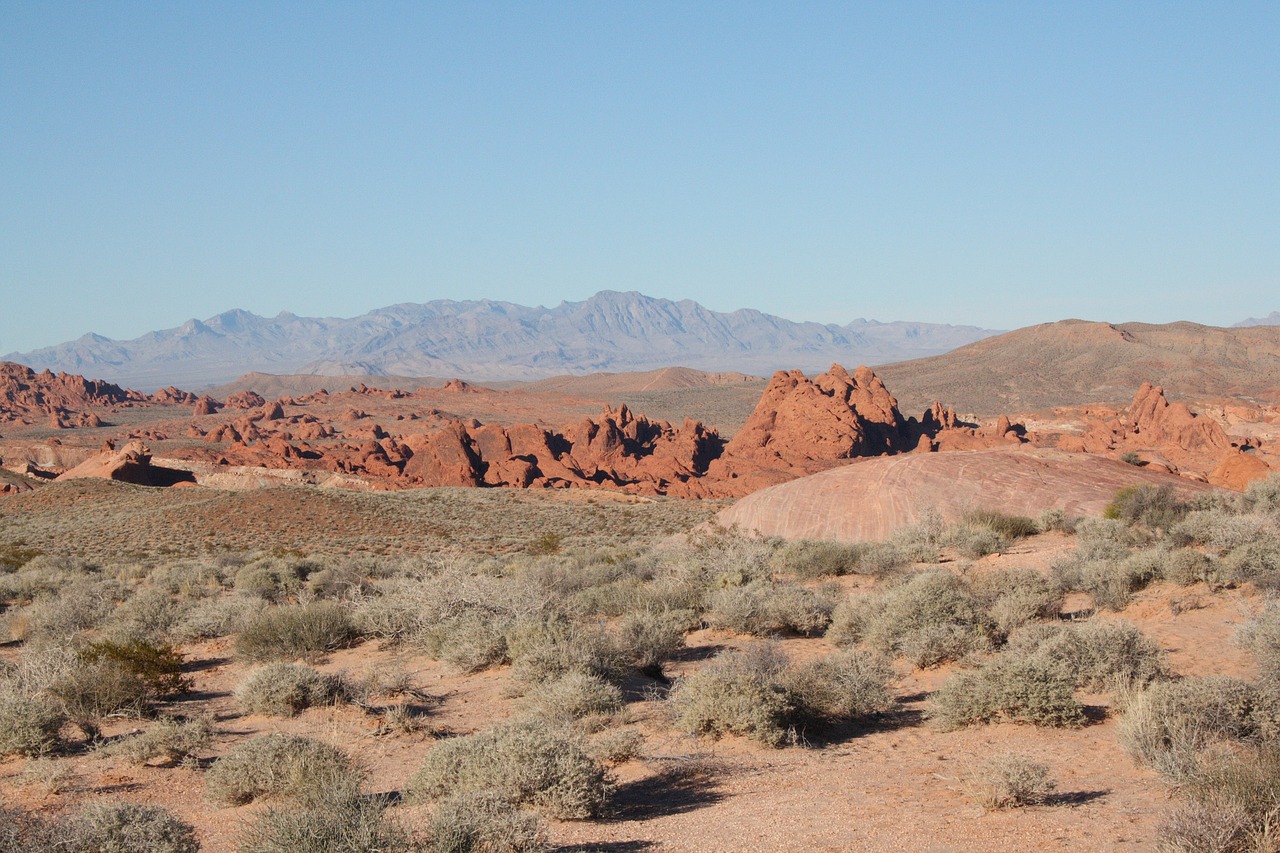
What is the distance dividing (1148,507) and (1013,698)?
33.9 feet

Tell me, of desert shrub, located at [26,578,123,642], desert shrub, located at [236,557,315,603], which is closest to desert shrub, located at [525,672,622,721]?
desert shrub, located at [26,578,123,642]

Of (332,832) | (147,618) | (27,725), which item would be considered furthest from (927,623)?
(147,618)

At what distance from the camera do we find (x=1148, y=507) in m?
16.5

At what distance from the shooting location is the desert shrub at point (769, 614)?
39.9 feet

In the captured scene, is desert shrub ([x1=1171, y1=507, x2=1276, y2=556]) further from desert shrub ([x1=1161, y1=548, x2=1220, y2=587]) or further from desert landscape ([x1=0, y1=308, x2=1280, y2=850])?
desert shrub ([x1=1161, y1=548, x2=1220, y2=587])

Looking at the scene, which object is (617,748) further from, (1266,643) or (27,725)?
Answer: (1266,643)

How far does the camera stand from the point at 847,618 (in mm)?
11633

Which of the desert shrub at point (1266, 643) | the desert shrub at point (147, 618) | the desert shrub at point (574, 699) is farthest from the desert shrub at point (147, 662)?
the desert shrub at point (1266, 643)

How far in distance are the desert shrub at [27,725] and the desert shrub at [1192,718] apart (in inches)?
345

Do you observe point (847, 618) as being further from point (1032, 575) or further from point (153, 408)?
point (153, 408)

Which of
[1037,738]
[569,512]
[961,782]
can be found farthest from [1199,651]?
[569,512]

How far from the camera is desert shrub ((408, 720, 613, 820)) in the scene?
250 inches

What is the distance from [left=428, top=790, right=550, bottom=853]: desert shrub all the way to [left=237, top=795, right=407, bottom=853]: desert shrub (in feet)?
0.52

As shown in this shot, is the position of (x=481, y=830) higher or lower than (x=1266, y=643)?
lower
